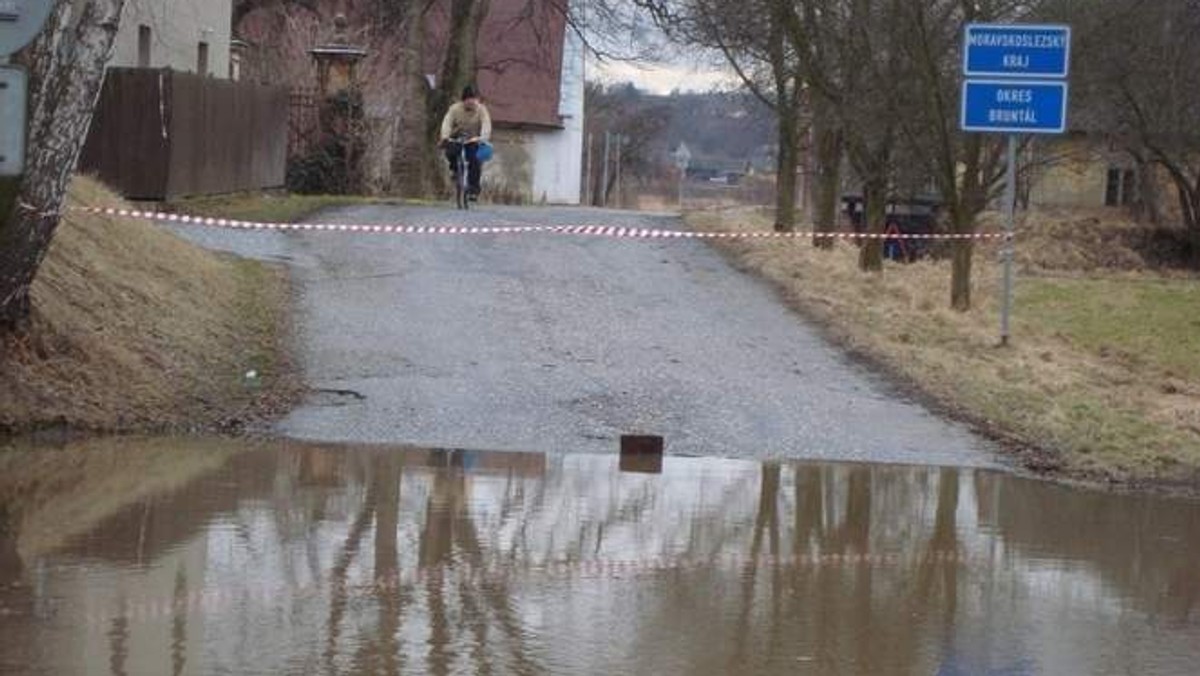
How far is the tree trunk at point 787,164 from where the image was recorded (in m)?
24.7

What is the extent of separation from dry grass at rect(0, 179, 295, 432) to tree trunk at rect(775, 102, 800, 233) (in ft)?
36.1

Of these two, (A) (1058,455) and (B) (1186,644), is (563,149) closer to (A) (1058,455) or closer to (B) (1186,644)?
(A) (1058,455)

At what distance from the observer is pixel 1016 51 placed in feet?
49.2

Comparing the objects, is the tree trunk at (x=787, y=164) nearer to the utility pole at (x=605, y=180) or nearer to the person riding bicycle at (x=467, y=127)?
the person riding bicycle at (x=467, y=127)

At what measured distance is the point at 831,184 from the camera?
22859mm

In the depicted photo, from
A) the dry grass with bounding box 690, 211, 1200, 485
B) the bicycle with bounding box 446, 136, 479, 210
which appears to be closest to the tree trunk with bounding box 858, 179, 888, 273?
the dry grass with bounding box 690, 211, 1200, 485

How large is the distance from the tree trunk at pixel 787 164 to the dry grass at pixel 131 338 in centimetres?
1100

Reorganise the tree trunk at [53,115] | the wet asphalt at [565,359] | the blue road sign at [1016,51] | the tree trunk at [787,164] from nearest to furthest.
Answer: the tree trunk at [53,115] < the wet asphalt at [565,359] < the blue road sign at [1016,51] < the tree trunk at [787,164]

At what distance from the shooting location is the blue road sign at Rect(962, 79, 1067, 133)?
592 inches

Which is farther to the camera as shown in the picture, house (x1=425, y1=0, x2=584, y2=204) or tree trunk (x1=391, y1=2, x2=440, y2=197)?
house (x1=425, y1=0, x2=584, y2=204)

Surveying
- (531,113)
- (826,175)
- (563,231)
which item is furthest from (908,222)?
(531,113)

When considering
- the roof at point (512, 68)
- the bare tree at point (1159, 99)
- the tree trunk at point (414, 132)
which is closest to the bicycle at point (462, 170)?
the tree trunk at point (414, 132)

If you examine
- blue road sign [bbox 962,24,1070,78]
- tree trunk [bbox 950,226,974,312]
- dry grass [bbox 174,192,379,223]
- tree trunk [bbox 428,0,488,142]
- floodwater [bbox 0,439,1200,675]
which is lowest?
floodwater [bbox 0,439,1200,675]

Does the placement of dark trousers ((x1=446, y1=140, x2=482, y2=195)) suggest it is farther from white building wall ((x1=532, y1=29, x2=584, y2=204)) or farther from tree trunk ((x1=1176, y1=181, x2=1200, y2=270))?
white building wall ((x1=532, y1=29, x2=584, y2=204))
